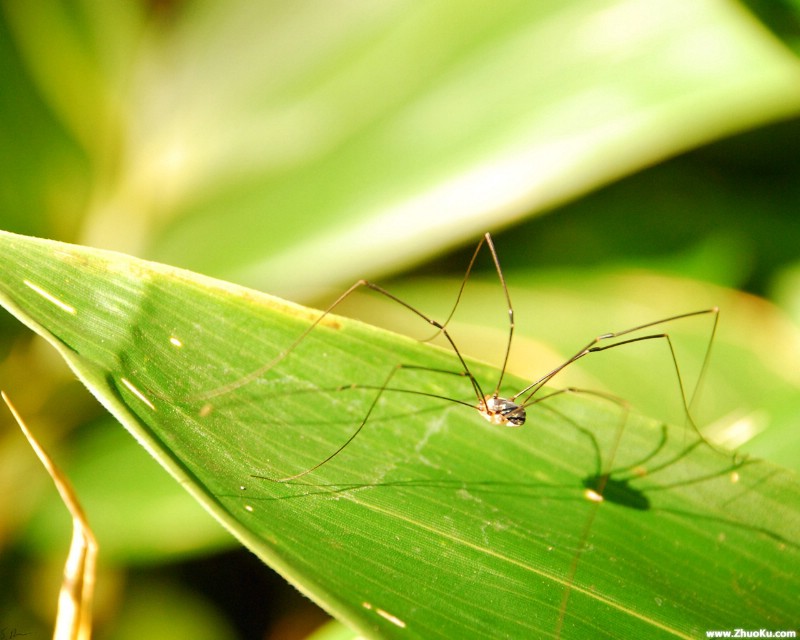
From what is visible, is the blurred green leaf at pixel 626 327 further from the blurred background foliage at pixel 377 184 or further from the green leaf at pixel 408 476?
the green leaf at pixel 408 476

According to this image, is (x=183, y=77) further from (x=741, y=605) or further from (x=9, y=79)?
(x=741, y=605)

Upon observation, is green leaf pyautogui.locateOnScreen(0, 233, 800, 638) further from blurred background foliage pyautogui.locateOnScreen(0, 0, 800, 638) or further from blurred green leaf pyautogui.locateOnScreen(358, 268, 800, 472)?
blurred green leaf pyautogui.locateOnScreen(358, 268, 800, 472)

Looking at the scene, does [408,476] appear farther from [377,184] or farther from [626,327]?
[626,327]

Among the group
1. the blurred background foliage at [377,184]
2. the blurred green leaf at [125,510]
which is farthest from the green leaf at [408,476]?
the blurred green leaf at [125,510]

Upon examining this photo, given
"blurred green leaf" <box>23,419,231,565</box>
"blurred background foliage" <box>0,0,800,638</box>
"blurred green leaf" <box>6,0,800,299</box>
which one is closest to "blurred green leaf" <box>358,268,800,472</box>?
"blurred background foliage" <box>0,0,800,638</box>

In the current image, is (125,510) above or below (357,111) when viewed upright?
below

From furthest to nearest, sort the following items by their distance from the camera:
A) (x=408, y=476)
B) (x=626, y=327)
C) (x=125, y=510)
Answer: (x=626, y=327) < (x=125, y=510) < (x=408, y=476)

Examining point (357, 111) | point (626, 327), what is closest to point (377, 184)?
point (357, 111)
